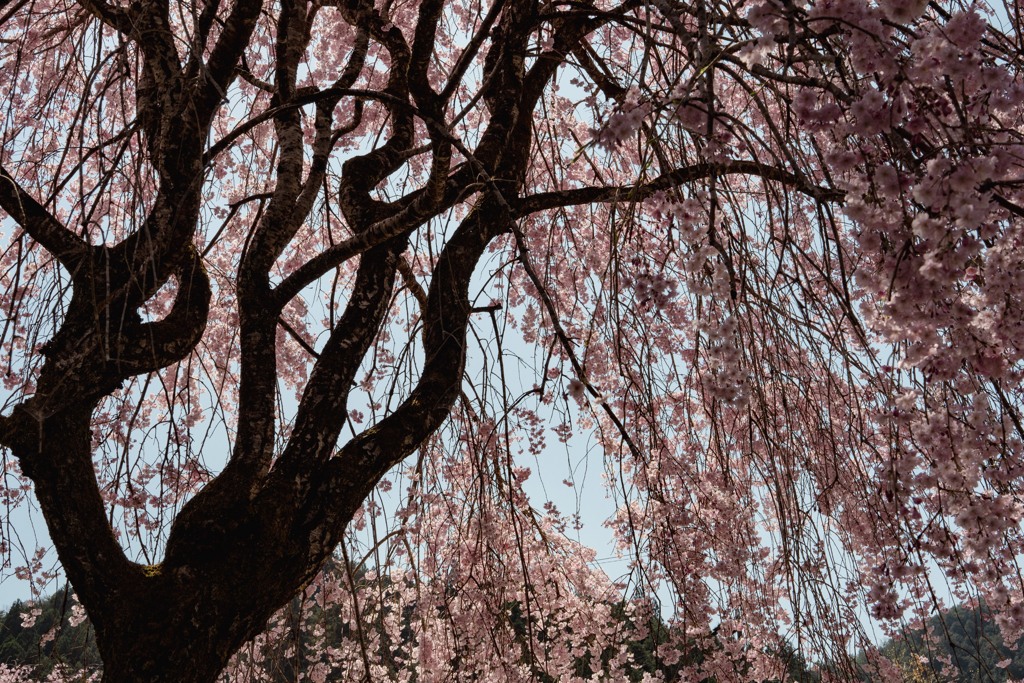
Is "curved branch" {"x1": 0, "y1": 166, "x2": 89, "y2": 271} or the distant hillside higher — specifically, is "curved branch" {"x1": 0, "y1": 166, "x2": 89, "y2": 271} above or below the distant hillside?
above

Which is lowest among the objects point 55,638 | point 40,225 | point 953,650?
point 953,650

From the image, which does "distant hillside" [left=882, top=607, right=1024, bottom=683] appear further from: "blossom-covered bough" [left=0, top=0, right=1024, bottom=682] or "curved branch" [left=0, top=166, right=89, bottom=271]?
"curved branch" [left=0, top=166, right=89, bottom=271]

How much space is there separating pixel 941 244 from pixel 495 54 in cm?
220

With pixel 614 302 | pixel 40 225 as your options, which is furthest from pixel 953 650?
pixel 40 225

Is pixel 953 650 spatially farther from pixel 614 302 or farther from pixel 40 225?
pixel 40 225

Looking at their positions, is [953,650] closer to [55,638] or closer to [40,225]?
[55,638]

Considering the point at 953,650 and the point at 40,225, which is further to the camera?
the point at 40,225

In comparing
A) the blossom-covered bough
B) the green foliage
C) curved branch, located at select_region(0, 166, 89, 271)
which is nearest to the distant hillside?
the blossom-covered bough

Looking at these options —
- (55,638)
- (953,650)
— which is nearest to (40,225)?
(55,638)

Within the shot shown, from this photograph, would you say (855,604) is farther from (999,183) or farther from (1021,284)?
(999,183)

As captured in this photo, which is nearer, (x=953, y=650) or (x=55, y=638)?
(x=953, y=650)

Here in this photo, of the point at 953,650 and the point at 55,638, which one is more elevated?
the point at 55,638

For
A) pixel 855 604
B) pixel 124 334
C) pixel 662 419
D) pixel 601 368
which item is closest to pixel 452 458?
pixel 662 419

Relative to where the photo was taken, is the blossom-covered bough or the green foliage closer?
the blossom-covered bough
